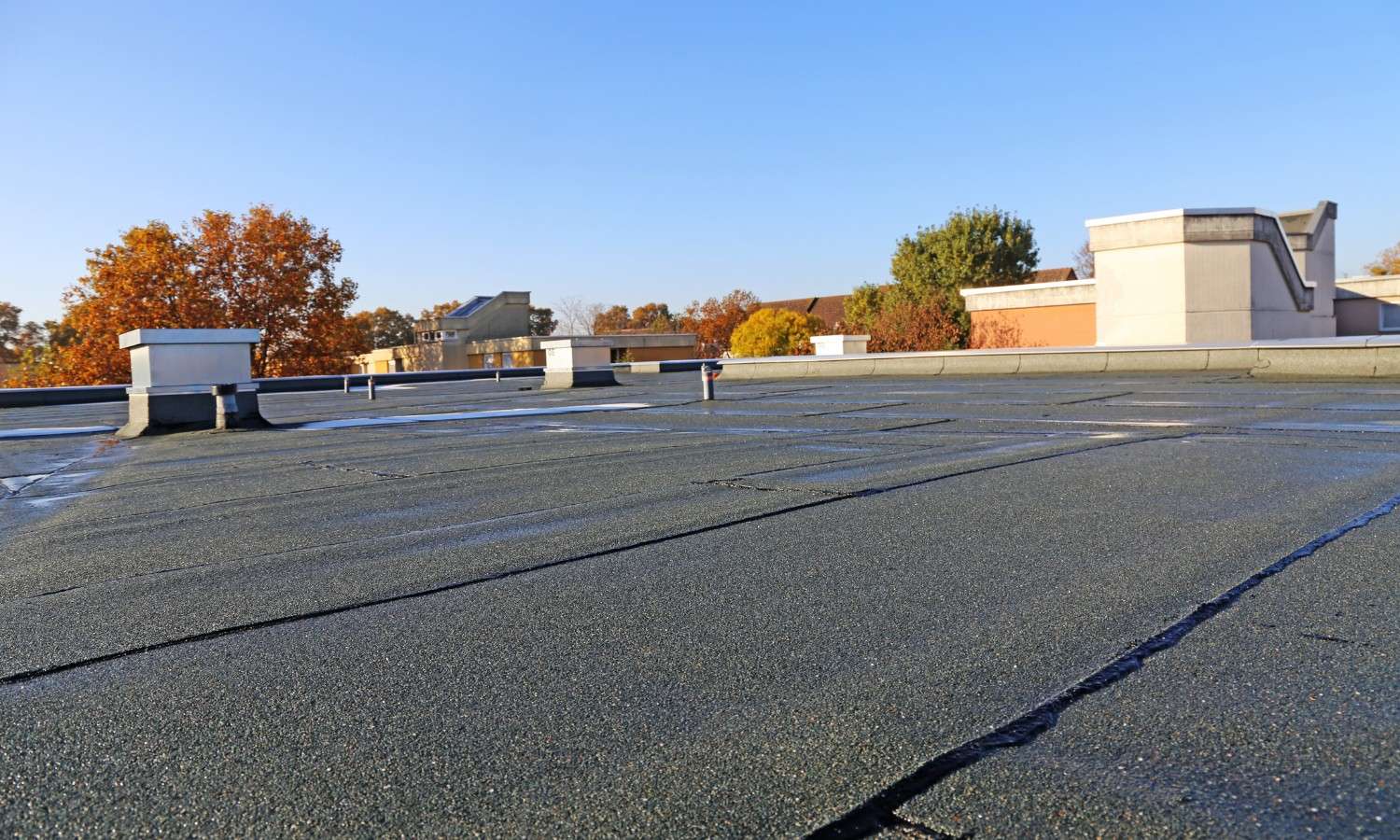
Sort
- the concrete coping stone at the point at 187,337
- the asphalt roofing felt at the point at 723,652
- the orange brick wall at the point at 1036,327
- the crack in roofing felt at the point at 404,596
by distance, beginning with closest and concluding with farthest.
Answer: the asphalt roofing felt at the point at 723,652 < the crack in roofing felt at the point at 404,596 < the concrete coping stone at the point at 187,337 < the orange brick wall at the point at 1036,327

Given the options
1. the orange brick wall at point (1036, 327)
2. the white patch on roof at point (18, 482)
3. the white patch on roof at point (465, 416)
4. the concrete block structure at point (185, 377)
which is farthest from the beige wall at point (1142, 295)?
the white patch on roof at point (18, 482)

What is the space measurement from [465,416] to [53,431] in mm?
6909

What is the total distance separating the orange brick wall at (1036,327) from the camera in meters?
34.2

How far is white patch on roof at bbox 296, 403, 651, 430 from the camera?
16031 millimetres

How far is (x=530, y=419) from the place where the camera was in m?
16.2

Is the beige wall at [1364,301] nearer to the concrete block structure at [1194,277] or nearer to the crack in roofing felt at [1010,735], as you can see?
the concrete block structure at [1194,277]

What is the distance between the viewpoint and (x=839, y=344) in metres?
32.8

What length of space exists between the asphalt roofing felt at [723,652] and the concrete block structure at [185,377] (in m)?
5.86

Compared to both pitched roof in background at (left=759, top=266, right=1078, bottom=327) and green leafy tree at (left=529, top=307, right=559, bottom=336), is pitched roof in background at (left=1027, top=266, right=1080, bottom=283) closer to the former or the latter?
pitched roof in background at (left=759, top=266, right=1078, bottom=327)

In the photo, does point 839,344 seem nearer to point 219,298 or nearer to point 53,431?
point 53,431

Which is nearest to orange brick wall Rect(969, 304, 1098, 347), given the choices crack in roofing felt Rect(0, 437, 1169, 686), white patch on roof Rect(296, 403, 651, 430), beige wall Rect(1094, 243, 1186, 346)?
beige wall Rect(1094, 243, 1186, 346)

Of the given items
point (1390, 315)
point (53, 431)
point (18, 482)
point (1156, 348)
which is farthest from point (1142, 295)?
point (18, 482)

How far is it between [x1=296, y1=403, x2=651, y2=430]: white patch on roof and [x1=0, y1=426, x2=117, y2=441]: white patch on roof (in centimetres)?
358

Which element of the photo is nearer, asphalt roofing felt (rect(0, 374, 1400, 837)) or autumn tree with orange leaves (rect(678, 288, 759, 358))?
asphalt roofing felt (rect(0, 374, 1400, 837))
